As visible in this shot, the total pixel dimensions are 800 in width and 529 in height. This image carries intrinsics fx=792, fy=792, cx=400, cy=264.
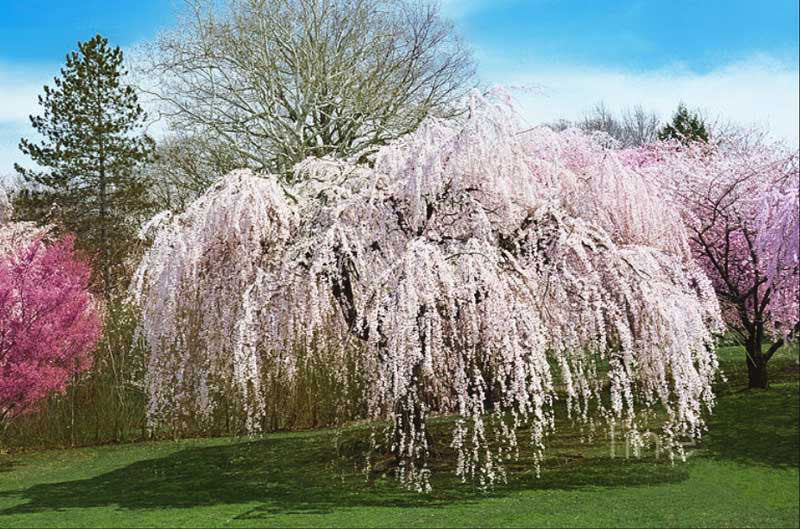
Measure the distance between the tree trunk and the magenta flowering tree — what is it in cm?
718

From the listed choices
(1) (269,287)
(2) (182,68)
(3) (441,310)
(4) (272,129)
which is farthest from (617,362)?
(2) (182,68)

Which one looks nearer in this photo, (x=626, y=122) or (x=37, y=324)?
(x=37, y=324)

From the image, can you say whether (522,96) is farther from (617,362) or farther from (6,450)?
(6,450)

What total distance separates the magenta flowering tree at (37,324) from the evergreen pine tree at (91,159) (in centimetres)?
788

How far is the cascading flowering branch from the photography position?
4.97 meters

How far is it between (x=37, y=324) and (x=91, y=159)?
991 centimetres

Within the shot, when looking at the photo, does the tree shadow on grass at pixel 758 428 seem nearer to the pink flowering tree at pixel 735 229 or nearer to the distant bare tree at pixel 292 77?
the pink flowering tree at pixel 735 229

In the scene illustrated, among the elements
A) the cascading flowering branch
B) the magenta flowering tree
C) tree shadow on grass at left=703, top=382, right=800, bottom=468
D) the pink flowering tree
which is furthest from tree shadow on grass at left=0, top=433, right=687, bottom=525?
the pink flowering tree

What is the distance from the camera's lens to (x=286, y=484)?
6.20 meters

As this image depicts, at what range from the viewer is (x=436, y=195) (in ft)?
19.0

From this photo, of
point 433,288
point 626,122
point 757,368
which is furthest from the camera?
point 626,122

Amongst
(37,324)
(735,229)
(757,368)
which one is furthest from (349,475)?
(735,229)

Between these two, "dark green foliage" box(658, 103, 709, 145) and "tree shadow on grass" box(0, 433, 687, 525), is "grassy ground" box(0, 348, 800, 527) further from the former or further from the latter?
"dark green foliage" box(658, 103, 709, 145)

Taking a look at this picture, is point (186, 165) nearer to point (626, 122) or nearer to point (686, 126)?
point (686, 126)
